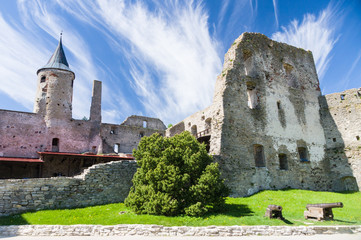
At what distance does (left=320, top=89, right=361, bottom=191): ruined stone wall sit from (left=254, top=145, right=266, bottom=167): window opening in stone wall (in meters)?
6.56

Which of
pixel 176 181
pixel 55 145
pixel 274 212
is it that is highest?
pixel 55 145

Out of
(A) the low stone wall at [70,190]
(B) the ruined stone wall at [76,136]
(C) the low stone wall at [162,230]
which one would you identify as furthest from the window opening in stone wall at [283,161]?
(B) the ruined stone wall at [76,136]

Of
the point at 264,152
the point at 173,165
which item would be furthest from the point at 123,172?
the point at 264,152

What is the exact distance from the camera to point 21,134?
22062mm

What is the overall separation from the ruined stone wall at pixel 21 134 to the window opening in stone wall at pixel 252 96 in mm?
18416

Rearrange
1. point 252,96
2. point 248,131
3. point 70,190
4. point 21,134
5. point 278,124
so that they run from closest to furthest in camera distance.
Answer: point 70,190
point 248,131
point 278,124
point 252,96
point 21,134

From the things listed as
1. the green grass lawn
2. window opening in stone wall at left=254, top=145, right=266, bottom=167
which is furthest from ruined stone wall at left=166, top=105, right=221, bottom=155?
the green grass lawn

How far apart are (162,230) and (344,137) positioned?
17.6 m

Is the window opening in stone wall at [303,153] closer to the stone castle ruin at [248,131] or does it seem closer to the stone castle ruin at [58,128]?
the stone castle ruin at [248,131]

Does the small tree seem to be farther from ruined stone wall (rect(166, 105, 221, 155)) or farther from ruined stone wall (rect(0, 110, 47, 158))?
ruined stone wall (rect(0, 110, 47, 158))

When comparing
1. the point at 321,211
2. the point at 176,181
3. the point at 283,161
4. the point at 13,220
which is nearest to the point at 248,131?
the point at 283,161

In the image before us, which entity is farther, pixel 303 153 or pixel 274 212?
pixel 303 153

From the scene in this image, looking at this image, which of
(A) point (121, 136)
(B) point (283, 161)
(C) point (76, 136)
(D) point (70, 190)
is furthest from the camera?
(A) point (121, 136)

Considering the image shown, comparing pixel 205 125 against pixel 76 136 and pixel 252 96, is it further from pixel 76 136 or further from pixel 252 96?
pixel 76 136
